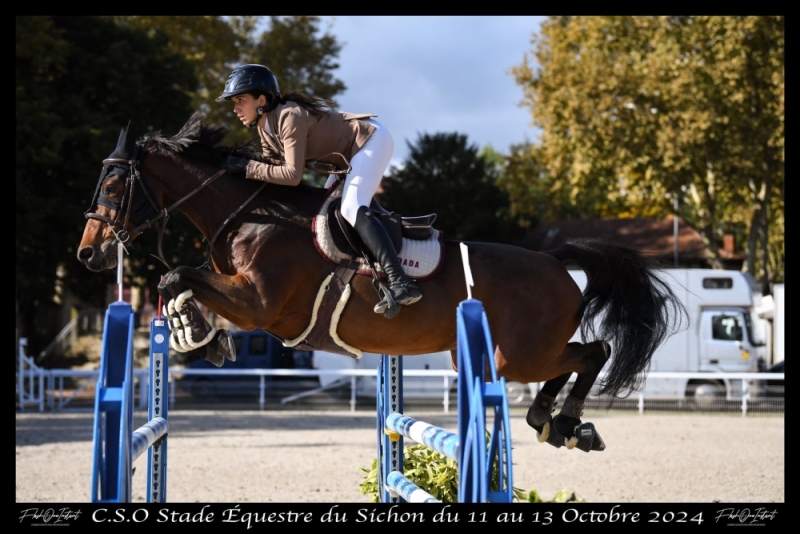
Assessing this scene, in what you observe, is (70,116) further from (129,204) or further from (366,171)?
(366,171)

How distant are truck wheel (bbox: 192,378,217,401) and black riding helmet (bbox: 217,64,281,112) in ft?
47.6

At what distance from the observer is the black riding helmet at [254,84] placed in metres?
4.62

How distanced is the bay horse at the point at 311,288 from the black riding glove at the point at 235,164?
5cm

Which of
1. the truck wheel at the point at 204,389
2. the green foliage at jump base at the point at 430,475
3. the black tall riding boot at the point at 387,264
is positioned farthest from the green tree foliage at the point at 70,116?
the black tall riding boot at the point at 387,264

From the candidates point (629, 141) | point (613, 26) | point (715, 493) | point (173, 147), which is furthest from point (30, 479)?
point (613, 26)

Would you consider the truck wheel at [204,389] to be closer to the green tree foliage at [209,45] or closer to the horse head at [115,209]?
the green tree foliage at [209,45]

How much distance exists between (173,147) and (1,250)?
22.3 feet

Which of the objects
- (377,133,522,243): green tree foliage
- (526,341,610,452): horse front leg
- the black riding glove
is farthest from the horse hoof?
(377,133,522,243): green tree foliage

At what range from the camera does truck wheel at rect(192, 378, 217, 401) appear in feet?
60.6

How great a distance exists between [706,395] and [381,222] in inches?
588

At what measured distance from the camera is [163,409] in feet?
16.1

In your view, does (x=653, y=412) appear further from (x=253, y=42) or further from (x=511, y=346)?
(x=253, y=42)

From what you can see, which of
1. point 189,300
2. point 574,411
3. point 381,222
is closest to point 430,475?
point 574,411

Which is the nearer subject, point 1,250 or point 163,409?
point 163,409
